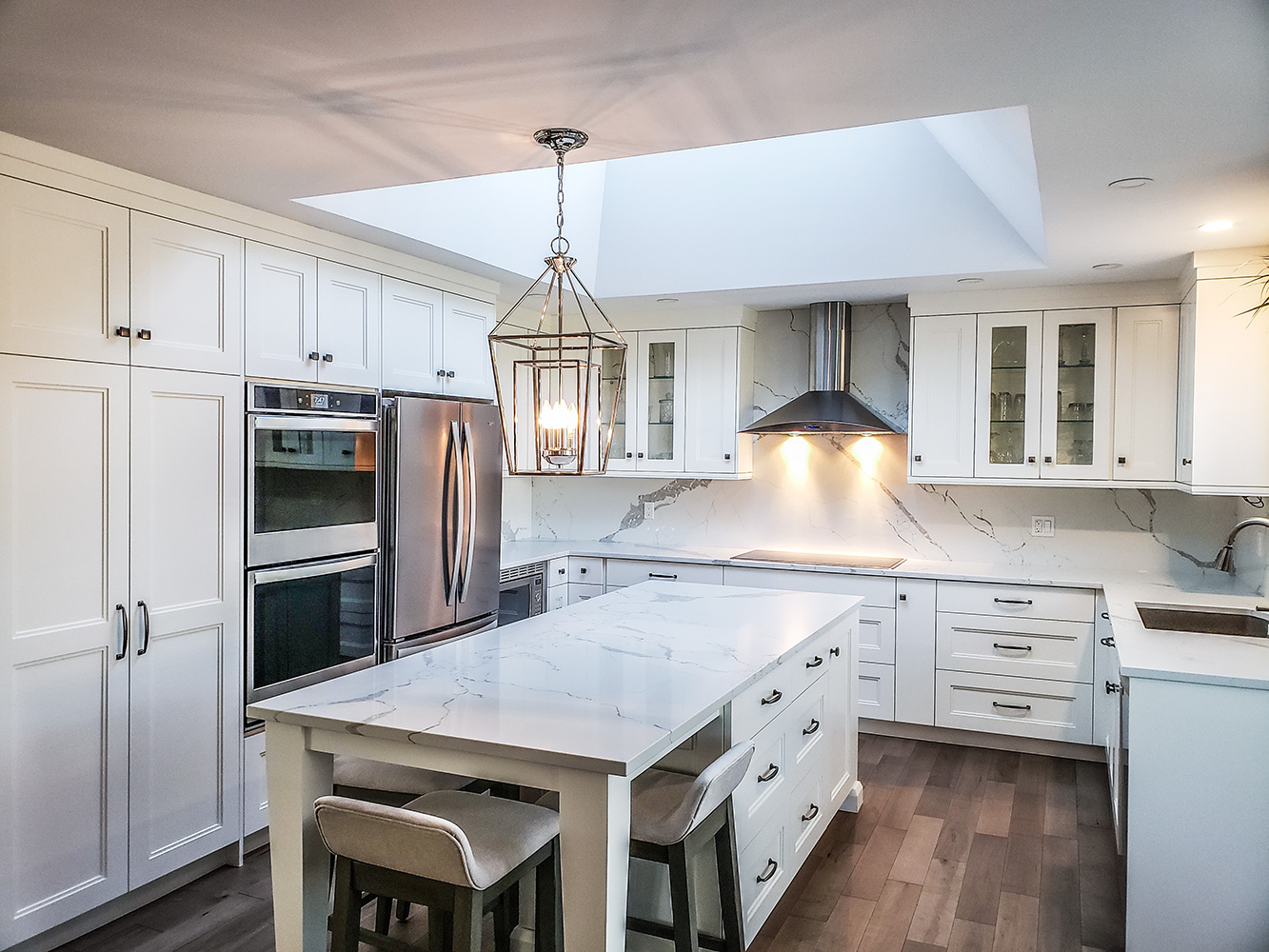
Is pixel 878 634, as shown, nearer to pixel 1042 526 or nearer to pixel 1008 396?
pixel 1042 526

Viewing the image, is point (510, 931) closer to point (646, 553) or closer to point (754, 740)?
point (754, 740)

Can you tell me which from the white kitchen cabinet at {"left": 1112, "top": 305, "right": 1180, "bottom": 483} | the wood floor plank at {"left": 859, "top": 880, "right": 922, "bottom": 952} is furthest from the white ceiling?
the wood floor plank at {"left": 859, "top": 880, "right": 922, "bottom": 952}

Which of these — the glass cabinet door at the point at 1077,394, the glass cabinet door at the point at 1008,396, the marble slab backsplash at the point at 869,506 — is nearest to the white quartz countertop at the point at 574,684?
the glass cabinet door at the point at 1008,396

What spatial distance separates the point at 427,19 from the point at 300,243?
6.01 ft

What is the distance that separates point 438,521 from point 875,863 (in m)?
2.20

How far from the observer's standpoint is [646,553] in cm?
520

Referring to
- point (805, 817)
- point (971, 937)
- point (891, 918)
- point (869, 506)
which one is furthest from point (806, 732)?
point (869, 506)

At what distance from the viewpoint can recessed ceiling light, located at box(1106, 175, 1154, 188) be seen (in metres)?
2.64

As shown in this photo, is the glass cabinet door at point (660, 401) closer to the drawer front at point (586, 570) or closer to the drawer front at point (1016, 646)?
the drawer front at point (586, 570)

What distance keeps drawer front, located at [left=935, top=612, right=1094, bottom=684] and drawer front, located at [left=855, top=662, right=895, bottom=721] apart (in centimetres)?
27

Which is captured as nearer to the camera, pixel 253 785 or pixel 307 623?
pixel 253 785

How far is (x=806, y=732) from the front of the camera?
119 inches

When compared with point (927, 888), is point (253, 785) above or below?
above

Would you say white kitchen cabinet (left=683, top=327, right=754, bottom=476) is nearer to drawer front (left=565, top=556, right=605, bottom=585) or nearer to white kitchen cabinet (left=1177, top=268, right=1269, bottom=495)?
drawer front (left=565, top=556, right=605, bottom=585)
